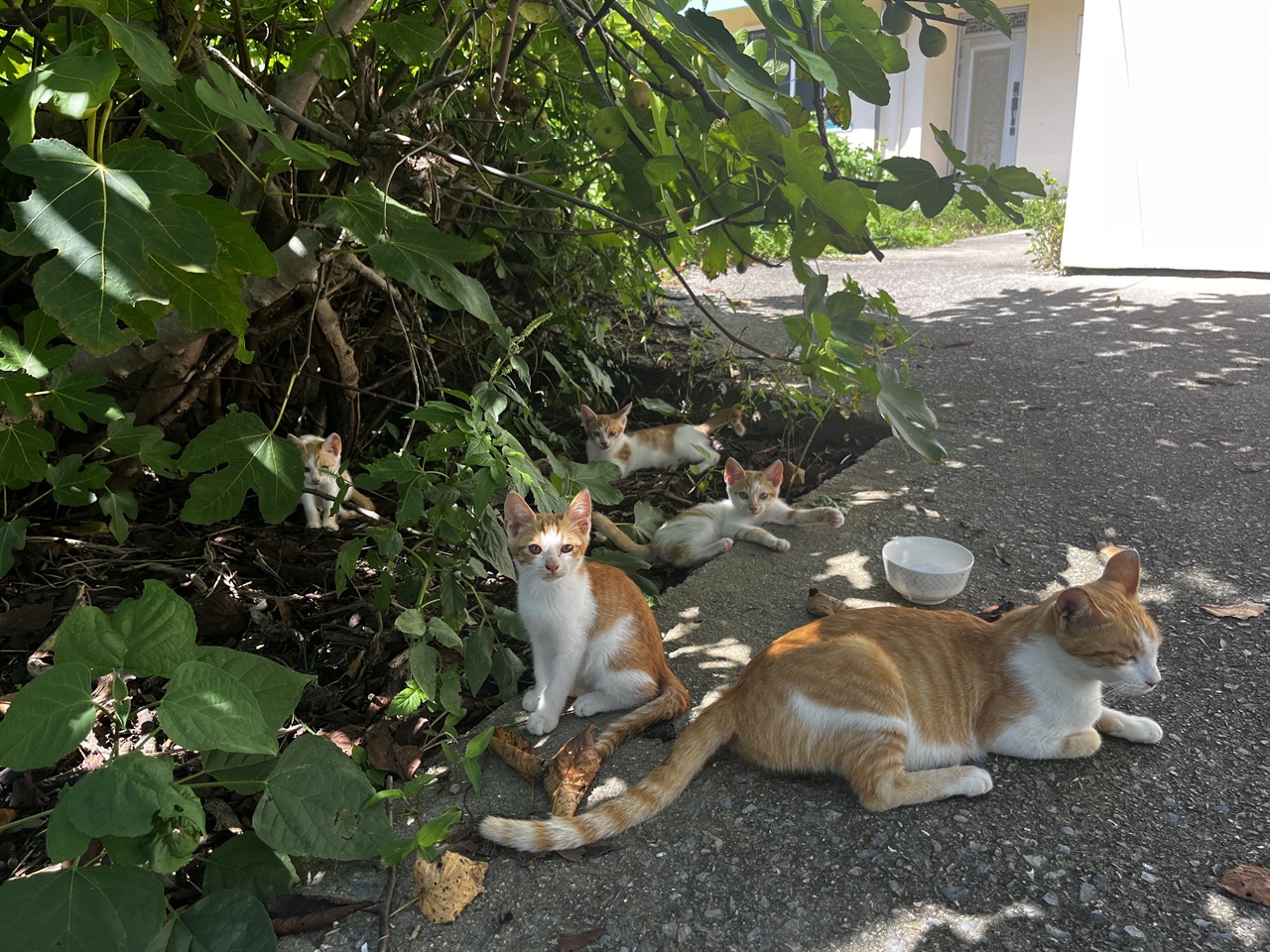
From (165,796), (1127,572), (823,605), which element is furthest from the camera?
(823,605)

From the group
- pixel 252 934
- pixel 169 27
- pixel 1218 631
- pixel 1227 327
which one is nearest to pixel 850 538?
pixel 1218 631

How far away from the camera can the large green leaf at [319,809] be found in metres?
1.68

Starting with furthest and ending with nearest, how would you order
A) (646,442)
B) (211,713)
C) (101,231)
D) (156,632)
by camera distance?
(646,442) < (156,632) < (211,713) < (101,231)

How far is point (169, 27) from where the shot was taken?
2082 mm

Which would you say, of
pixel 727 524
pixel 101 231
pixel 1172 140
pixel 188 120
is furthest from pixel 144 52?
pixel 1172 140

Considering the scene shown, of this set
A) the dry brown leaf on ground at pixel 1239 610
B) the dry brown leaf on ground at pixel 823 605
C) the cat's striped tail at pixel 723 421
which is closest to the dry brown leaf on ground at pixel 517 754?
the dry brown leaf on ground at pixel 823 605

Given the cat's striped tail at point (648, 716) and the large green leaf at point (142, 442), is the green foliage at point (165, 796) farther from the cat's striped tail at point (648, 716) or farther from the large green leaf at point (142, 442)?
the large green leaf at point (142, 442)

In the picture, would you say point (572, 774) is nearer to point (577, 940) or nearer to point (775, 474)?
point (577, 940)

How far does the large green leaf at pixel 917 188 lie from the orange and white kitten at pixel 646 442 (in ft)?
8.21

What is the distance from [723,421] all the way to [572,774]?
3.03 meters

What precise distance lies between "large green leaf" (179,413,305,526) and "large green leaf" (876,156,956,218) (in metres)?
1.65

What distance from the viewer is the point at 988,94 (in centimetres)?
1362

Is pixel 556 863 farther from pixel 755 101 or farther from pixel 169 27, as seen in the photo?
pixel 169 27

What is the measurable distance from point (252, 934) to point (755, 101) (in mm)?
1858
